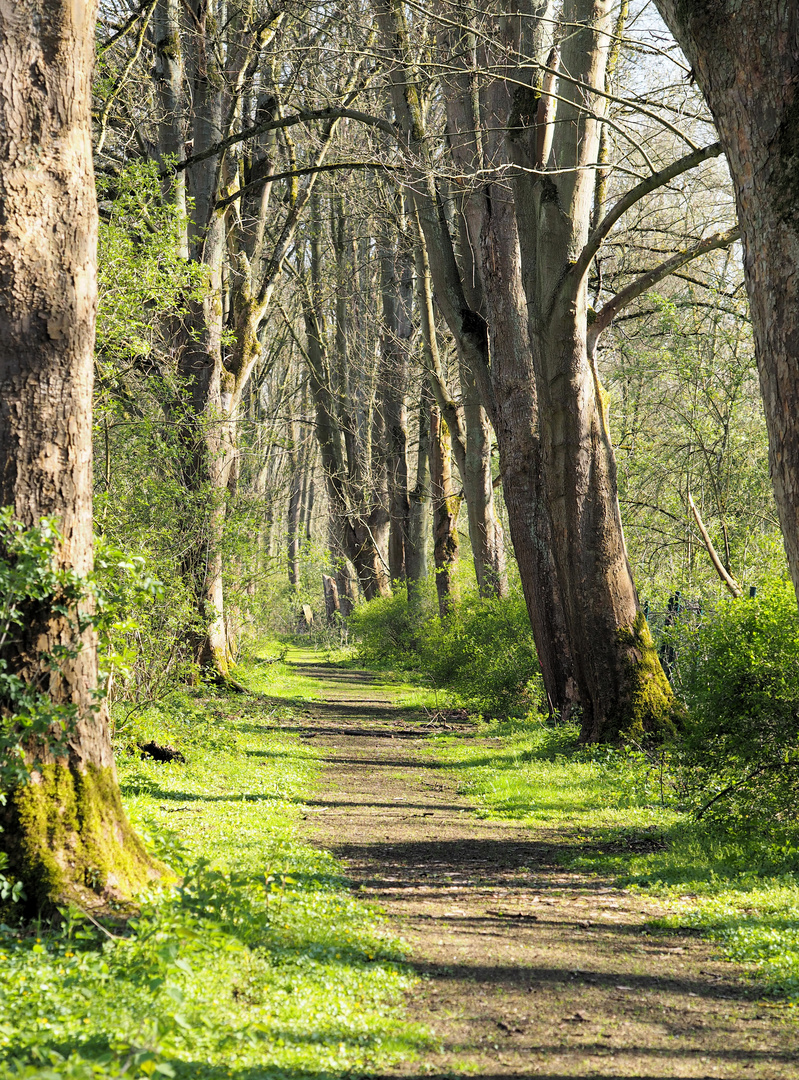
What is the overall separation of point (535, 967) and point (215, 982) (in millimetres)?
1748

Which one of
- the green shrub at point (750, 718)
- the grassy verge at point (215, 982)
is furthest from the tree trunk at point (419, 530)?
the grassy verge at point (215, 982)

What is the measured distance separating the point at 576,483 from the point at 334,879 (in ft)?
19.7

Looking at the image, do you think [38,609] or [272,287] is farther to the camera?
[272,287]

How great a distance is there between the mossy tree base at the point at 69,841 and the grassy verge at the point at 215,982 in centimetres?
16

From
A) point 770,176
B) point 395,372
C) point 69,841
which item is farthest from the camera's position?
point 395,372

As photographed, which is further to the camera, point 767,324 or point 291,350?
point 291,350

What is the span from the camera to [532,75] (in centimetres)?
1131

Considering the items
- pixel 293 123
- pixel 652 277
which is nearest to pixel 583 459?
pixel 652 277

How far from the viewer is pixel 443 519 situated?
21125 millimetres

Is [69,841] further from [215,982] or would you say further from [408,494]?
[408,494]

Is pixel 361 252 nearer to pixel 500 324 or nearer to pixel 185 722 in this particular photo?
pixel 500 324

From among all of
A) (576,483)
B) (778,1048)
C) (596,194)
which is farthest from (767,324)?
(596,194)

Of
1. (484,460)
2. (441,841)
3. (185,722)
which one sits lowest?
(441,841)

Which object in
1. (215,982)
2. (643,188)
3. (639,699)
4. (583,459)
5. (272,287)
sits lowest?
(215,982)
